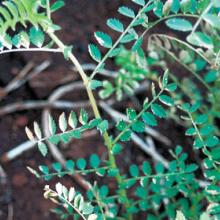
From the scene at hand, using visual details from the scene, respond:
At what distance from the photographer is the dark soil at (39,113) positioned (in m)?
1.79

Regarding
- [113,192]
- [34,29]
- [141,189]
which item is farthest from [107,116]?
[34,29]

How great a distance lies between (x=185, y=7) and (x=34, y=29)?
0.29m

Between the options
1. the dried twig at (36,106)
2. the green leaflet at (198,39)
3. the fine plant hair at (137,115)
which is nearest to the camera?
the green leaflet at (198,39)

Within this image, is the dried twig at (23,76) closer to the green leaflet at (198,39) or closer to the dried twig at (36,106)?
the dried twig at (36,106)

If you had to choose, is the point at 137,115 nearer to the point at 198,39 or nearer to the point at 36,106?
the point at 198,39

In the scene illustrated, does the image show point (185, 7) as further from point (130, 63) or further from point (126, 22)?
point (126, 22)

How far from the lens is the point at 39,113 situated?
1.95 metres

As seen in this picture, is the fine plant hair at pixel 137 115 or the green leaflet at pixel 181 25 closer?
the green leaflet at pixel 181 25

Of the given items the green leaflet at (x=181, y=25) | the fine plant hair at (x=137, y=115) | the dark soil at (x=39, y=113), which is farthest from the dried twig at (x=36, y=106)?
the green leaflet at (x=181, y=25)

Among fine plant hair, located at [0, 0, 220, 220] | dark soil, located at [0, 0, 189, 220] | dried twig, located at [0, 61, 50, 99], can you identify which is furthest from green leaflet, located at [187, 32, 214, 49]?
dried twig, located at [0, 61, 50, 99]

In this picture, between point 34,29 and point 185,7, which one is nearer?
point 185,7

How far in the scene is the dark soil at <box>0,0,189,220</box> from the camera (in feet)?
5.87

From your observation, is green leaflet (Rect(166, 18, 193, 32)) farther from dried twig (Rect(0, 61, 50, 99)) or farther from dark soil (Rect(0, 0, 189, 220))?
dried twig (Rect(0, 61, 50, 99))

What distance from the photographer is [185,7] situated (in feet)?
3.12
